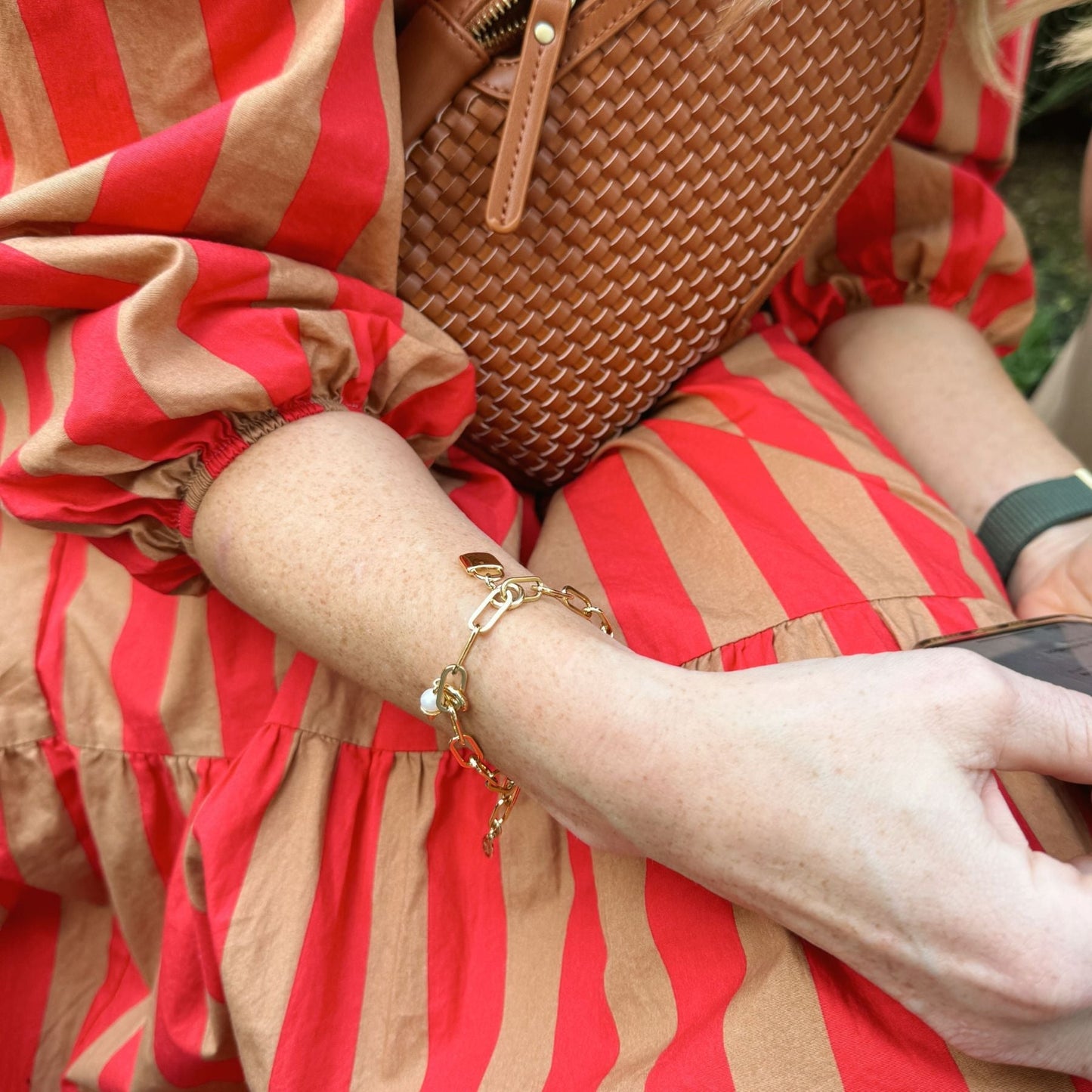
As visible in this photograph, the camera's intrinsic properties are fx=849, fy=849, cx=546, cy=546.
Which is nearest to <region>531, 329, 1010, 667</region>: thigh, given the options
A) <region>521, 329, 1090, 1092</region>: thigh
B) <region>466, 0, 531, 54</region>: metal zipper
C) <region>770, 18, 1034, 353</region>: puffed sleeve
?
<region>521, 329, 1090, 1092</region>: thigh

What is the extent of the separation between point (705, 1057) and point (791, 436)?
48cm

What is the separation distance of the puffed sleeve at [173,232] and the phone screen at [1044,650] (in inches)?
18.5

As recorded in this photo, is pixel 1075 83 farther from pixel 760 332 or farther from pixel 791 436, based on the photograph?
pixel 791 436

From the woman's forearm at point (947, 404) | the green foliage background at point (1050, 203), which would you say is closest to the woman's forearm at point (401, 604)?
the woman's forearm at point (947, 404)

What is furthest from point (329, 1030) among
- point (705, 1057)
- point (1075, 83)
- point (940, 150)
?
point (1075, 83)

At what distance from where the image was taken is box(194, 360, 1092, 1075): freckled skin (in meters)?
0.43

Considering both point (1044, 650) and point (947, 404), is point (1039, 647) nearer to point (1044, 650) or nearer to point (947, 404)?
point (1044, 650)

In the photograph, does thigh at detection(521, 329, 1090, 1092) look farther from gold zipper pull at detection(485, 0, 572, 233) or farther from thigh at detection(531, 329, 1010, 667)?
gold zipper pull at detection(485, 0, 572, 233)

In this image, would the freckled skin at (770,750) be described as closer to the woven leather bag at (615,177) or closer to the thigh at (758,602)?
the thigh at (758,602)

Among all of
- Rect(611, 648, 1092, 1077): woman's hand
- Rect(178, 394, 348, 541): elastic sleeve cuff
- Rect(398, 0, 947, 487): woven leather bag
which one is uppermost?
Rect(398, 0, 947, 487): woven leather bag

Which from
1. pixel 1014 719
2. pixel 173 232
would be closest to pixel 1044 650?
pixel 1014 719

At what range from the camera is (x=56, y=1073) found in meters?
0.74

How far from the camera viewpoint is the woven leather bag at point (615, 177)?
60cm

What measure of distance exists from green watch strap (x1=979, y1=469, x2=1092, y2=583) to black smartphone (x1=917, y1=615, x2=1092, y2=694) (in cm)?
27
